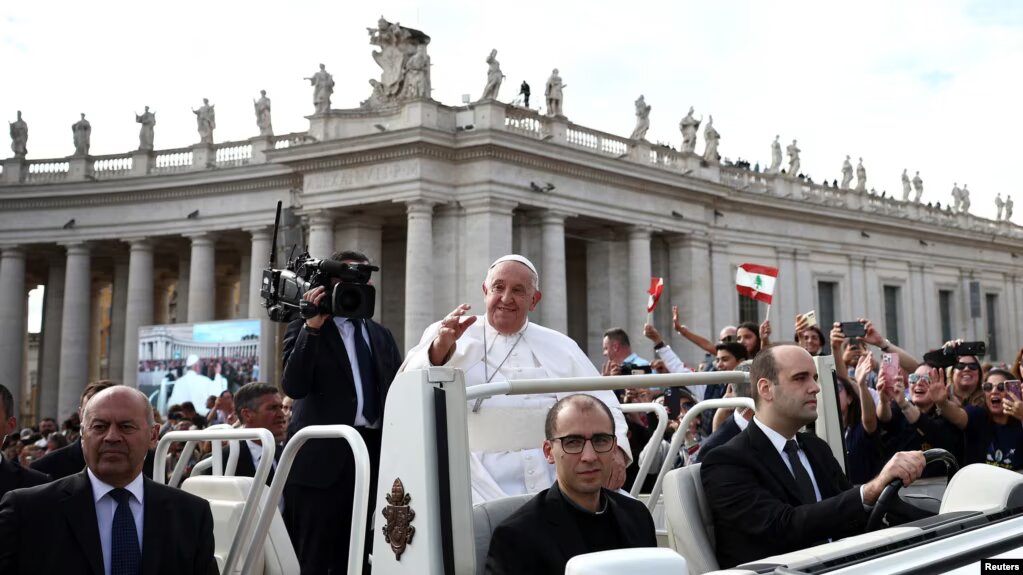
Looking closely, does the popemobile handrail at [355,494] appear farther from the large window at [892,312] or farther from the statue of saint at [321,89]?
the large window at [892,312]

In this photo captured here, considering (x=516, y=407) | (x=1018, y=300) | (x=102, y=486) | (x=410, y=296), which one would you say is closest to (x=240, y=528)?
(x=102, y=486)

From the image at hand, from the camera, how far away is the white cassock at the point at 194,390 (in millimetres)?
27002

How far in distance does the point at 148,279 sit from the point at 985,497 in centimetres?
3663

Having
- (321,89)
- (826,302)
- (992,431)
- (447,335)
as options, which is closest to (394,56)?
(321,89)

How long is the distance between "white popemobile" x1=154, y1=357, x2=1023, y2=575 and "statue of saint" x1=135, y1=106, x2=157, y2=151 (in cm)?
3551

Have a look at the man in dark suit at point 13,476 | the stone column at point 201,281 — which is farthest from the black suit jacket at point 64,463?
the stone column at point 201,281

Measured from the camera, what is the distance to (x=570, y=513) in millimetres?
3881

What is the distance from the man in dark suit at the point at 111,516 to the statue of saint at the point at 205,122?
34.6 metres

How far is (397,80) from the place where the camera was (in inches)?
1310

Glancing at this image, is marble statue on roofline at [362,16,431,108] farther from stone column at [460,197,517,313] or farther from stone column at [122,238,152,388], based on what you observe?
stone column at [122,238,152,388]

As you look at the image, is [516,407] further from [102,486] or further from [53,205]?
[53,205]

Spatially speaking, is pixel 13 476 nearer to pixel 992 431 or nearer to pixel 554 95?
pixel 992 431

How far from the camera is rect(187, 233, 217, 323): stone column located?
3466 centimetres

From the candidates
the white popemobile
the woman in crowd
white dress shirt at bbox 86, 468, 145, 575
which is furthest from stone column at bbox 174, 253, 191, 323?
white dress shirt at bbox 86, 468, 145, 575
